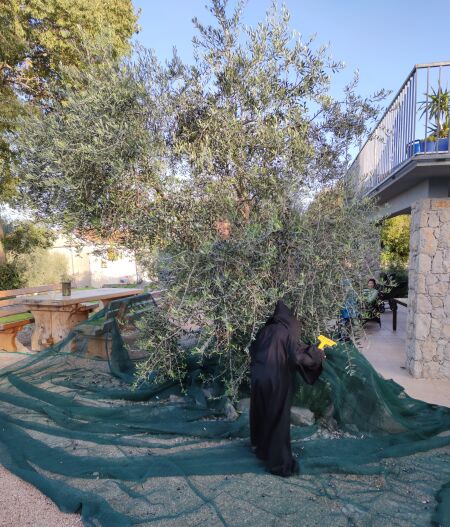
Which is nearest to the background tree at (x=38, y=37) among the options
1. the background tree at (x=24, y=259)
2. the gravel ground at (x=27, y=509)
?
the background tree at (x=24, y=259)

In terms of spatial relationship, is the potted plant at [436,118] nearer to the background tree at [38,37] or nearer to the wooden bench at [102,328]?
the wooden bench at [102,328]

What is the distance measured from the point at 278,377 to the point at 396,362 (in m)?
3.97

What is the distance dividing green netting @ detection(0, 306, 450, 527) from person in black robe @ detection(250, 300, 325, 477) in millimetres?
147

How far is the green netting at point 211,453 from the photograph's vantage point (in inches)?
109

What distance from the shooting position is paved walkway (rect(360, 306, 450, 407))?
203 inches

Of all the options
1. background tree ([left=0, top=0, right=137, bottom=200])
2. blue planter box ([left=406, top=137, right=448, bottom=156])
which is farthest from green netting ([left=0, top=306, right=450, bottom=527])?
background tree ([left=0, top=0, right=137, bottom=200])

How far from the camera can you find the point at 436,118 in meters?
5.71

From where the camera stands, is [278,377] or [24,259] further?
[24,259]

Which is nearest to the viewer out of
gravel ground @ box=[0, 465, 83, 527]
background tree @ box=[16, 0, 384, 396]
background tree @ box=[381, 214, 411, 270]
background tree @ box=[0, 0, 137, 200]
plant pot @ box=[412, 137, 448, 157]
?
gravel ground @ box=[0, 465, 83, 527]

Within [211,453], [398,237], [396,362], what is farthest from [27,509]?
→ [398,237]

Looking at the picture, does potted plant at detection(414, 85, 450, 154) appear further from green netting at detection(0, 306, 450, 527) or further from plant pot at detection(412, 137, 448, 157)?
green netting at detection(0, 306, 450, 527)

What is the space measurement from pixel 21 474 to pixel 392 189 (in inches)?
265

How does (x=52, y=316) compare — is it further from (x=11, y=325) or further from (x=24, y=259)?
(x=24, y=259)

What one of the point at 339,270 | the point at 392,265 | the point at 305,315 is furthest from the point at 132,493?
the point at 392,265
